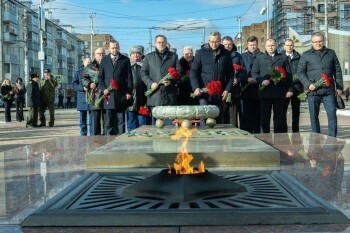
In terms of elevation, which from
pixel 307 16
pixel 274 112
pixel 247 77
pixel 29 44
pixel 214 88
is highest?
pixel 307 16

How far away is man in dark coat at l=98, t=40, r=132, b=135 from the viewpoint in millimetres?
9477

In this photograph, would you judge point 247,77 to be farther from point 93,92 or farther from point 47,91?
point 47,91

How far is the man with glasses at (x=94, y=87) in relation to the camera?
1002 cm

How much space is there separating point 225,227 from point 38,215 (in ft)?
3.40

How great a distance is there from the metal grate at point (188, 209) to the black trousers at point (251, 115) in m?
6.75

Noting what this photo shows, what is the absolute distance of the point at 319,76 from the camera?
9.20 m

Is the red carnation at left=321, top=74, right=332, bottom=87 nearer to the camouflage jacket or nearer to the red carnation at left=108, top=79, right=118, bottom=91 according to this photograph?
the red carnation at left=108, top=79, right=118, bottom=91

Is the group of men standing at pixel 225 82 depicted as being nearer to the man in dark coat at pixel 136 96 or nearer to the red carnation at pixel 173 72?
the man in dark coat at pixel 136 96

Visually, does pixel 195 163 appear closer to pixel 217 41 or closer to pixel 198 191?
pixel 198 191

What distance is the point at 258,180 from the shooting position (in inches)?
170

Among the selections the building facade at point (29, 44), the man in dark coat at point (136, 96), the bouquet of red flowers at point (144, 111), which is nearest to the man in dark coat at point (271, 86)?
the bouquet of red flowers at point (144, 111)

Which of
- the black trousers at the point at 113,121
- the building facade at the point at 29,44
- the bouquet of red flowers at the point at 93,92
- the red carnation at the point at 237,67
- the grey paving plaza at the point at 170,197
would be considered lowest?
the grey paving plaza at the point at 170,197

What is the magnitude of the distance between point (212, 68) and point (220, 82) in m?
0.26

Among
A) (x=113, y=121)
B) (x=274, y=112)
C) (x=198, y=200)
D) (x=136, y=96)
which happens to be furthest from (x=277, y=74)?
(x=198, y=200)
